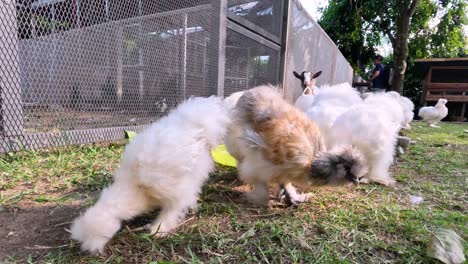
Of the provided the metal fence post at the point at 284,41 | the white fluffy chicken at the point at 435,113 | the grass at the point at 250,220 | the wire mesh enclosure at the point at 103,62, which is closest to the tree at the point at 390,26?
the white fluffy chicken at the point at 435,113

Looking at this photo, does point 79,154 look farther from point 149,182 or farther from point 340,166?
point 340,166

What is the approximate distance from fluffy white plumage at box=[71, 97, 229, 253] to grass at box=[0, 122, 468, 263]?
13 centimetres

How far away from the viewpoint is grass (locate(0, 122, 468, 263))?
5.39 ft

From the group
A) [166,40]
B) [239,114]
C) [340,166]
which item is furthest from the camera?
[166,40]

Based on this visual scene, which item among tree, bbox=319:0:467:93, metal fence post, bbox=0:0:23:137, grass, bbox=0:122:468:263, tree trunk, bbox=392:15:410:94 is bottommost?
grass, bbox=0:122:468:263

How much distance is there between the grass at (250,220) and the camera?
1644mm

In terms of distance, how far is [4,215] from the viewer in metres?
1.94

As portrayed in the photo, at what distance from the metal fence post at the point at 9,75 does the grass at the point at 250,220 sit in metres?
0.28

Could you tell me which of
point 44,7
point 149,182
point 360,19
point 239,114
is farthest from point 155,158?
point 360,19

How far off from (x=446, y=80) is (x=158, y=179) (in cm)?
1935

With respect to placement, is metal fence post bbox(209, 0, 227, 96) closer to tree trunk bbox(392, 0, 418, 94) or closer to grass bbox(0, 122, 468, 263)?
grass bbox(0, 122, 468, 263)

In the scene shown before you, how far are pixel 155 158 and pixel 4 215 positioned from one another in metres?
1.05

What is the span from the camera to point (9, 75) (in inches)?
112

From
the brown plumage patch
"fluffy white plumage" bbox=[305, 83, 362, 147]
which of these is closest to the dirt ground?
the brown plumage patch
